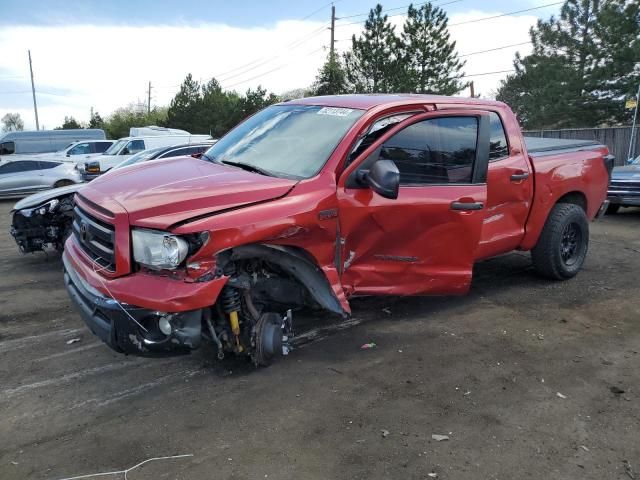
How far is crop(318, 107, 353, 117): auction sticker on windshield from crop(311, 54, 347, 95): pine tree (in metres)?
29.6

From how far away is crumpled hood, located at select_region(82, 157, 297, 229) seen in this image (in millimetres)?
3283

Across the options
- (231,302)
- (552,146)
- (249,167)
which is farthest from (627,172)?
(231,302)

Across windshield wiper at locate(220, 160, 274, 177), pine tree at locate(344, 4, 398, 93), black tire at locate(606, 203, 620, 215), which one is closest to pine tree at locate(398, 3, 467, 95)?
pine tree at locate(344, 4, 398, 93)

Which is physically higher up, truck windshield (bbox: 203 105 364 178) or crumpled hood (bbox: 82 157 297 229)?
truck windshield (bbox: 203 105 364 178)

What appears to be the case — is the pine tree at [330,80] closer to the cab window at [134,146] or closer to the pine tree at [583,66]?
the pine tree at [583,66]

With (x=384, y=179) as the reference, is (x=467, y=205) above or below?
below

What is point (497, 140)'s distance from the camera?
5.21 meters

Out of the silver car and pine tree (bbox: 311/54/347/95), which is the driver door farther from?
pine tree (bbox: 311/54/347/95)

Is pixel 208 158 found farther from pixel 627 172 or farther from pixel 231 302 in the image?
pixel 627 172

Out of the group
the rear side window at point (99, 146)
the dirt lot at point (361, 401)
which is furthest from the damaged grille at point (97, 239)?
the rear side window at point (99, 146)

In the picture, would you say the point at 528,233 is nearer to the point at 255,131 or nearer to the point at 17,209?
the point at 255,131

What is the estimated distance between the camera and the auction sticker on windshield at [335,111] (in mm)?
4350

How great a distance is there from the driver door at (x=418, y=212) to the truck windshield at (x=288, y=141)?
0.28 meters

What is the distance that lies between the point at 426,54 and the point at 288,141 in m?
34.6
